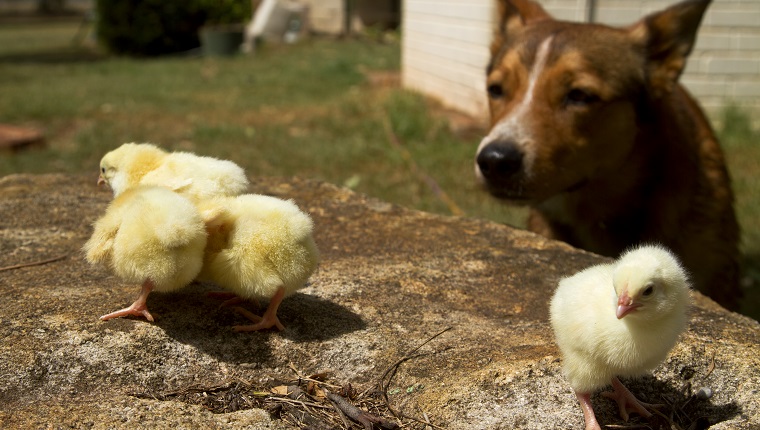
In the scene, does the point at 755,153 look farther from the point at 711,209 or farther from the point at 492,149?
the point at 492,149

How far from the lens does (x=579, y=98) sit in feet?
13.9

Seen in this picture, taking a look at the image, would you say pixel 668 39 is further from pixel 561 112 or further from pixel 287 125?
pixel 287 125

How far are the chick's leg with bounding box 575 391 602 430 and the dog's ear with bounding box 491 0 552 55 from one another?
3.04 m

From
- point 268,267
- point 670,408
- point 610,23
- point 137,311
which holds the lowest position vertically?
point 610,23

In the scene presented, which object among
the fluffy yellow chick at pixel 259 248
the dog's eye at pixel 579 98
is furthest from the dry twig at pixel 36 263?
the dog's eye at pixel 579 98

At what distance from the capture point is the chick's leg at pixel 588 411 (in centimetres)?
218

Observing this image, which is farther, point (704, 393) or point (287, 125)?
point (287, 125)

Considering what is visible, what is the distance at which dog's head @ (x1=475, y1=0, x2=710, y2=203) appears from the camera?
13.4 feet

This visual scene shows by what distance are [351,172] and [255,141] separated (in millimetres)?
1820

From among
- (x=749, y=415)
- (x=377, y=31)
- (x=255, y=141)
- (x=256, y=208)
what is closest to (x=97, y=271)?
(x=256, y=208)

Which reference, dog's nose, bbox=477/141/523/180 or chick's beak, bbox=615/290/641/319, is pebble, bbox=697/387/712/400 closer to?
chick's beak, bbox=615/290/641/319

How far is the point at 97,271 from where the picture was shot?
312cm

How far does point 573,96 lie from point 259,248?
2351mm

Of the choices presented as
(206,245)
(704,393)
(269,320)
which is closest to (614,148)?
(704,393)
